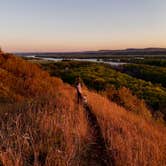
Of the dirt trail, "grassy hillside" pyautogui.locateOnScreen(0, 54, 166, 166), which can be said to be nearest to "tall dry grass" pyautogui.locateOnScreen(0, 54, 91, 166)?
"grassy hillside" pyautogui.locateOnScreen(0, 54, 166, 166)

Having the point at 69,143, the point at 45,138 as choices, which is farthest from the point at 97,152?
the point at 45,138

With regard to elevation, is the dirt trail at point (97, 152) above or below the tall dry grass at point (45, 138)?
below

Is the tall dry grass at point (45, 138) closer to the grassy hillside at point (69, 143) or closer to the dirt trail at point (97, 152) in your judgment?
the grassy hillside at point (69, 143)

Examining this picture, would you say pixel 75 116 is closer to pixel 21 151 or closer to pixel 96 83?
pixel 21 151

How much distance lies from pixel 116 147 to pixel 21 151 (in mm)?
1441

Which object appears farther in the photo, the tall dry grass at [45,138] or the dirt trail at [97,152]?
the dirt trail at [97,152]

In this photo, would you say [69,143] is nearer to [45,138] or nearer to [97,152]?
[45,138]

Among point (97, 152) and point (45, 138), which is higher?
point (45, 138)

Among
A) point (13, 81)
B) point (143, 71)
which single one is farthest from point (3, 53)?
point (143, 71)

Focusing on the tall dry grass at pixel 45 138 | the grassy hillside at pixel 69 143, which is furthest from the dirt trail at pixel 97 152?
the tall dry grass at pixel 45 138

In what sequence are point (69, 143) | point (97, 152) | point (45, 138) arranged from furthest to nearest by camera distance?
1. point (97, 152)
2. point (45, 138)
3. point (69, 143)

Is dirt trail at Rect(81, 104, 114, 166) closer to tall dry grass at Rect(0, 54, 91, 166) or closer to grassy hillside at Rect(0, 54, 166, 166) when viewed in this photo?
grassy hillside at Rect(0, 54, 166, 166)

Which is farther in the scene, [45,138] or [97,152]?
[97,152]

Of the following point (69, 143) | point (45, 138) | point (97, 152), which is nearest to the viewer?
point (69, 143)
